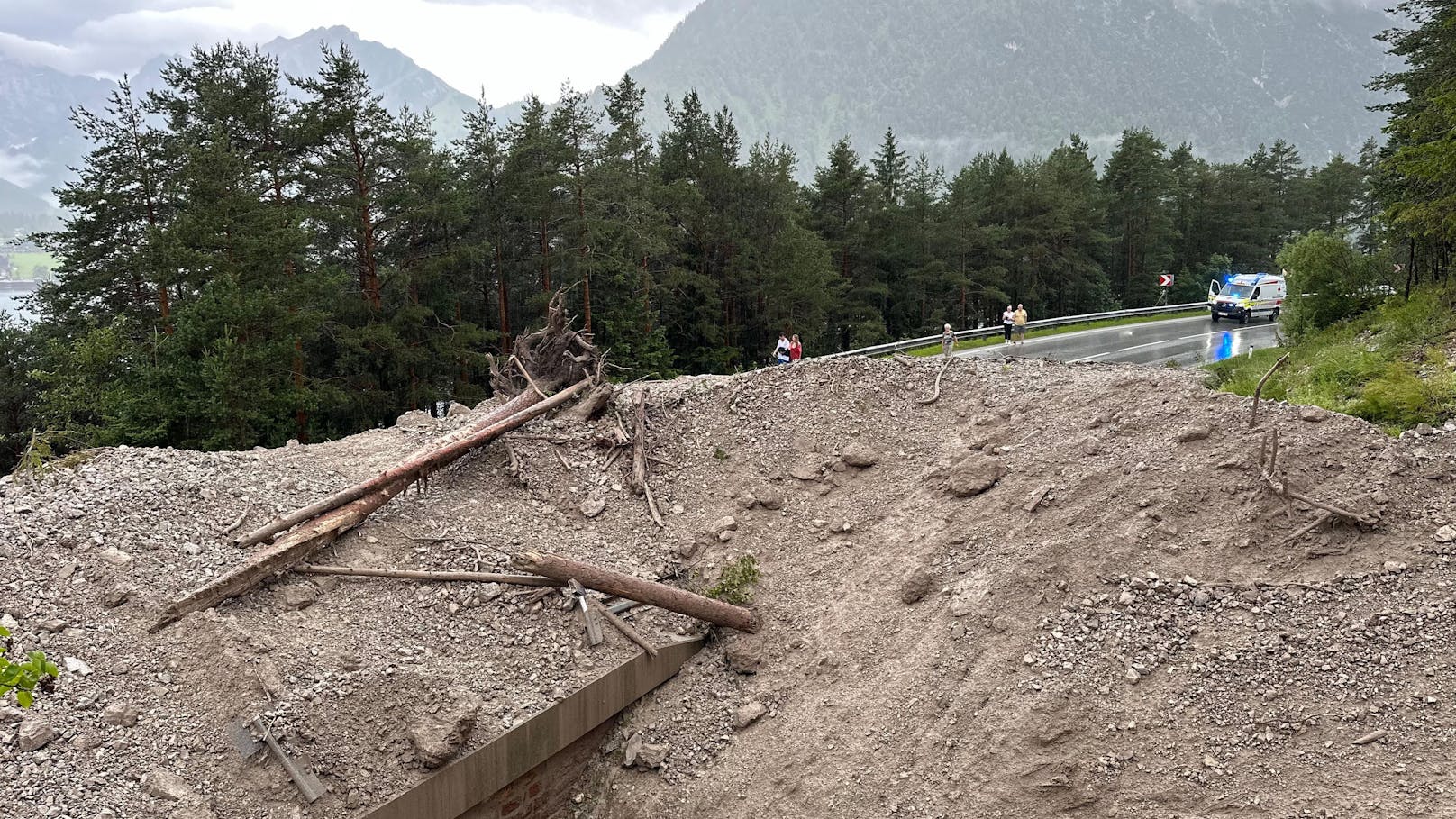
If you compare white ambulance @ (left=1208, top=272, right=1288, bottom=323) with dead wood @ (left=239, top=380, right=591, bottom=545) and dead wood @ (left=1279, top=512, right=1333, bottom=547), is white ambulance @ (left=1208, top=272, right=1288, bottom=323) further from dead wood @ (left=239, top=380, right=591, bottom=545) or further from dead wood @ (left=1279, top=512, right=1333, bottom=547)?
dead wood @ (left=239, top=380, right=591, bottom=545)

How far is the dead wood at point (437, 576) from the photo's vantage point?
26.9ft

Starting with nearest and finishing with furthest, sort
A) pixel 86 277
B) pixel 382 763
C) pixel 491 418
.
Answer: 1. pixel 382 763
2. pixel 491 418
3. pixel 86 277

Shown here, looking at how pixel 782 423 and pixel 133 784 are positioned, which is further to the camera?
pixel 782 423

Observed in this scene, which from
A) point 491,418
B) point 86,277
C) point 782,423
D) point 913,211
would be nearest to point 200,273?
point 86,277

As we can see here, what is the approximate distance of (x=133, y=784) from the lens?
6.16 meters

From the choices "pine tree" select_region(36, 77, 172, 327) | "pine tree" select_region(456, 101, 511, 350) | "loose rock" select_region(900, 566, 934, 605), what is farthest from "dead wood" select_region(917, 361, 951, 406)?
"pine tree" select_region(36, 77, 172, 327)

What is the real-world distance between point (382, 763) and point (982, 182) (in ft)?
138

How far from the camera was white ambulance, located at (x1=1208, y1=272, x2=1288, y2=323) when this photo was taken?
29266 millimetres

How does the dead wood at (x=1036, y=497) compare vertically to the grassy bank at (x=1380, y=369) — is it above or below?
below

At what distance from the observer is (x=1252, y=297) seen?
29.3m

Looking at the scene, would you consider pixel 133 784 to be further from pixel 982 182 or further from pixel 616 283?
pixel 982 182

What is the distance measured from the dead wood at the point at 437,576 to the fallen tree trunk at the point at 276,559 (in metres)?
0.25

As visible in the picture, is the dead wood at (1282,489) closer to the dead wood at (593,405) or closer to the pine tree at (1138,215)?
the dead wood at (593,405)

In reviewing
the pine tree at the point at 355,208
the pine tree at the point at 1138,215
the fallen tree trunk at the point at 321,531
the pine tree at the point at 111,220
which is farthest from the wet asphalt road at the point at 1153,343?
the pine tree at the point at 111,220
